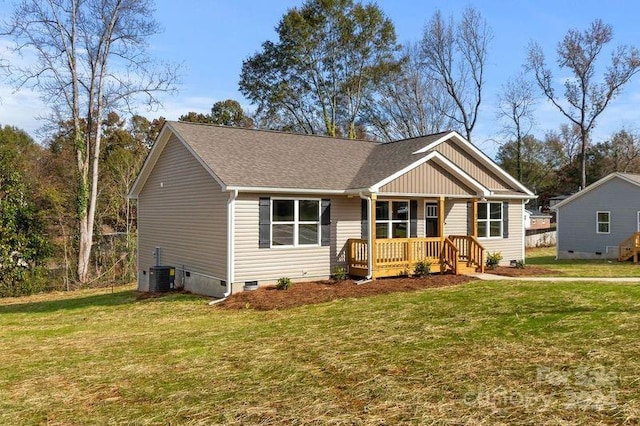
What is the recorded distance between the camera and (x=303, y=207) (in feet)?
47.8

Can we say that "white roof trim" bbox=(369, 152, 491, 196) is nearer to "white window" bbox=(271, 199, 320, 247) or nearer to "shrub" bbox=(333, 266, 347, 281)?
"white window" bbox=(271, 199, 320, 247)

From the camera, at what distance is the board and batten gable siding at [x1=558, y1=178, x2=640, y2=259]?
24484 millimetres

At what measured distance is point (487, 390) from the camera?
527 centimetres

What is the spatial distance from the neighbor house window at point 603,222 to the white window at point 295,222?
18314 mm

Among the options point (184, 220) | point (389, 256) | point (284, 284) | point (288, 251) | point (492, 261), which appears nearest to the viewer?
point (284, 284)

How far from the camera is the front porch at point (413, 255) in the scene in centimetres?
1495

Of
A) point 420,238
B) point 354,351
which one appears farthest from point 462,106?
point 354,351

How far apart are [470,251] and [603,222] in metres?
13.4

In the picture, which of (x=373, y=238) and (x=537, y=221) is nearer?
(x=373, y=238)

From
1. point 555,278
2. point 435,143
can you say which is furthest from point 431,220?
point 555,278

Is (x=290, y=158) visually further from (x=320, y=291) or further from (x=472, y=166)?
(x=472, y=166)

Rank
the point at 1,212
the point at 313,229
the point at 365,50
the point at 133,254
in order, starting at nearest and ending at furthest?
1. the point at 313,229
2. the point at 1,212
3. the point at 133,254
4. the point at 365,50

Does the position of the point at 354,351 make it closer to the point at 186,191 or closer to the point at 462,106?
the point at 186,191

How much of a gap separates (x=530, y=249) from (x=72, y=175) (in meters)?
31.8
